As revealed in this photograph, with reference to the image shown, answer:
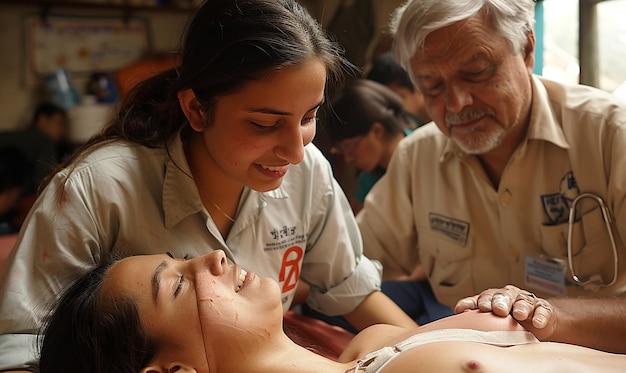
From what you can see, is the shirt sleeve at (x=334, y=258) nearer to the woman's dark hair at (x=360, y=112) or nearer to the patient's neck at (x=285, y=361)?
the patient's neck at (x=285, y=361)

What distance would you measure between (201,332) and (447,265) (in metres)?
1.06

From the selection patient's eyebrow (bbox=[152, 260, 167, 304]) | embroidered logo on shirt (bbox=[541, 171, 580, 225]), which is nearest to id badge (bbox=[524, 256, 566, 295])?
embroidered logo on shirt (bbox=[541, 171, 580, 225])

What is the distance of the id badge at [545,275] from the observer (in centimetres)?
185

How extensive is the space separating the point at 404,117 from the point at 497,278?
Answer: 110 centimetres

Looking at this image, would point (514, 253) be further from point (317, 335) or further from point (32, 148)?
point (32, 148)

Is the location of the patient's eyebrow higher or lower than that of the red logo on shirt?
higher

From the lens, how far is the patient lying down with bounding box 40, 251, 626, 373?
A: 4.09ft

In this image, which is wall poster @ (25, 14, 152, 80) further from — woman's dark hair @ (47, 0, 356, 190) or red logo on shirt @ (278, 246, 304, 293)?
red logo on shirt @ (278, 246, 304, 293)

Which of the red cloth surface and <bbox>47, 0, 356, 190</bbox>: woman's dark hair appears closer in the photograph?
<bbox>47, 0, 356, 190</bbox>: woman's dark hair

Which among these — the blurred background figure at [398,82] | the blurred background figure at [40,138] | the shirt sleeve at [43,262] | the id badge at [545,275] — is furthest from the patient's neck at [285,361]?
the blurred background figure at [40,138]

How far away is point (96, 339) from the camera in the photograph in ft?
4.12

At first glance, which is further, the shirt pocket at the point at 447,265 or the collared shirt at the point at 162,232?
the shirt pocket at the point at 447,265

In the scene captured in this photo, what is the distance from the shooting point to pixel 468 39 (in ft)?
5.81

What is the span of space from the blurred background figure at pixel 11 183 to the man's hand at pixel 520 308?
9.88 ft
